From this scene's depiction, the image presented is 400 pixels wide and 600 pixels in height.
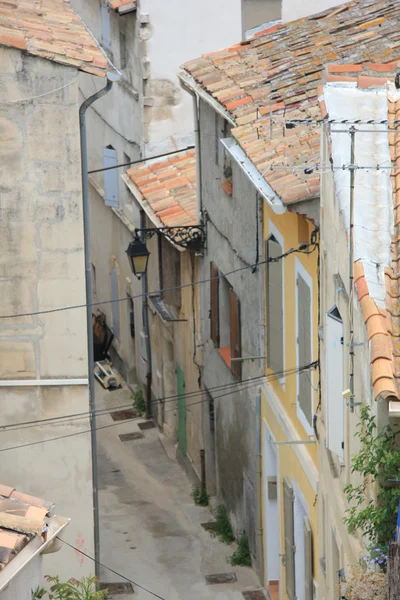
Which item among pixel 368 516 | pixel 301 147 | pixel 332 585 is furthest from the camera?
pixel 301 147

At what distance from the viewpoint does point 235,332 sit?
1938 cm

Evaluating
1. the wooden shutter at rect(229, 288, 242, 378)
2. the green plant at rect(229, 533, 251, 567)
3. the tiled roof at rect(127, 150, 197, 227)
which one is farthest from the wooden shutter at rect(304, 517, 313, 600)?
the tiled roof at rect(127, 150, 197, 227)

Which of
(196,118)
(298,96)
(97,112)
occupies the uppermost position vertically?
(97,112)

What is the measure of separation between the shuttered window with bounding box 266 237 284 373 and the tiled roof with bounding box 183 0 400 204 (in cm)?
148

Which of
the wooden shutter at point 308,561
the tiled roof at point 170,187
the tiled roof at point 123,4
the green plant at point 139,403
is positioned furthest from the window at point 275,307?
the green plant at point 139,403

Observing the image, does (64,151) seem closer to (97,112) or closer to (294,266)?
(294,266)

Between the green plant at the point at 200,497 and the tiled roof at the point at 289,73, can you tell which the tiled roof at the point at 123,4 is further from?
the green plant at the point at 200,497

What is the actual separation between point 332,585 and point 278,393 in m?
4.30

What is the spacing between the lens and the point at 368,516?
30.8 feet

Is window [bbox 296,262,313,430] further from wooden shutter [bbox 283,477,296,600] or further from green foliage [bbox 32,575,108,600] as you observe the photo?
green foliage [bbox 32,575,108,600]

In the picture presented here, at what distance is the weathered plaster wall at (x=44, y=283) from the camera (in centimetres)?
1532

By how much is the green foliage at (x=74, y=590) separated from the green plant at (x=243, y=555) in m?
3.51

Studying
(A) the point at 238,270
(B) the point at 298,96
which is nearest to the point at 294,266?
(B) the point at 298,96

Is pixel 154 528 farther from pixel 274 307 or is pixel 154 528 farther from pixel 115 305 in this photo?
pixel 115 305
